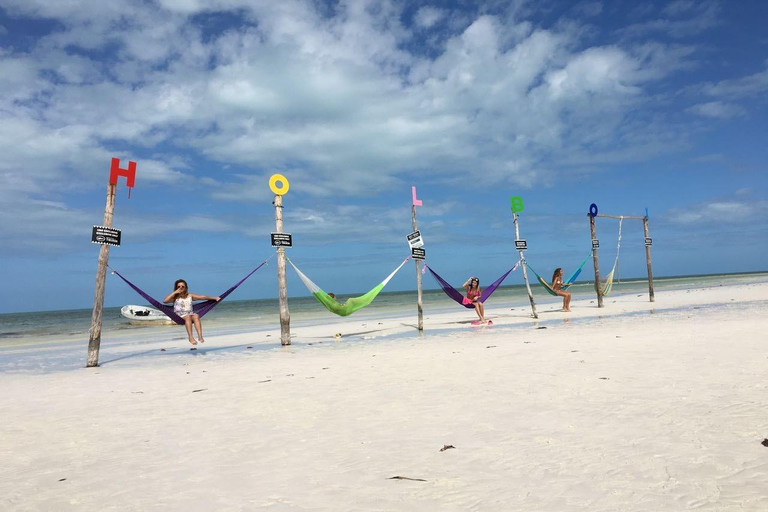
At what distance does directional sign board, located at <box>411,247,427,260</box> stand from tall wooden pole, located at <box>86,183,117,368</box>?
600 centimetres

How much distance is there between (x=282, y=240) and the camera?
10.0 metres

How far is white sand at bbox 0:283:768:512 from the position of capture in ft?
7.82

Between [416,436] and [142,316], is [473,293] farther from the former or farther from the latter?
[142,316]

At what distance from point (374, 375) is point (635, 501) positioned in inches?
143

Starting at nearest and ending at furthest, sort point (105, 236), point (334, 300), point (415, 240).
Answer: point (105, 236)
point (334, 300)
point (415, 240)

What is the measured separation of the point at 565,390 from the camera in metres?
4.24

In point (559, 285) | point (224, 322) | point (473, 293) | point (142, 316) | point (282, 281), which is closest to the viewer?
point (282, 281)

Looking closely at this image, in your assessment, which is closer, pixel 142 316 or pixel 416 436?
A: pixel 416 436

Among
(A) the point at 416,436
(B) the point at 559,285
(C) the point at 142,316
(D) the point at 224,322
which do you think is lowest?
(A) the point at 416,436

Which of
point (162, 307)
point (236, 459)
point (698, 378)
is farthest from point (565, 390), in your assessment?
point (162, 307)

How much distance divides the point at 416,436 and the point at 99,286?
22.8 ft

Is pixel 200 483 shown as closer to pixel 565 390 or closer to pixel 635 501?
pixel 635 501

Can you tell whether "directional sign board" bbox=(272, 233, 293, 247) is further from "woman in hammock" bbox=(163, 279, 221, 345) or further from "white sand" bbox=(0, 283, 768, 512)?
"white sand" bbox=(0, 283, 768, 512)

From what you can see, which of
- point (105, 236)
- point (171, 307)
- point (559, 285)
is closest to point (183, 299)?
point (171, 307)
